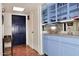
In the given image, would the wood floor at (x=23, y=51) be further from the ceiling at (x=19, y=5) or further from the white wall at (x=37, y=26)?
the ceiling at (x=19, y=5)

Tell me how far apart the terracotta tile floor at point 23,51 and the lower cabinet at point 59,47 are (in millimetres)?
246

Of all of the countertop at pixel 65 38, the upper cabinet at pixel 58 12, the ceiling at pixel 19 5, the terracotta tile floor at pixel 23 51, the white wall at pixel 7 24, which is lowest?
the terracotta tile floor at pixel 23 51

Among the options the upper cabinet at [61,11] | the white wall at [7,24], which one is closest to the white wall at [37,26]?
the upper cabinet at [61,11]

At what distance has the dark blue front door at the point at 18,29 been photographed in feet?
8.39

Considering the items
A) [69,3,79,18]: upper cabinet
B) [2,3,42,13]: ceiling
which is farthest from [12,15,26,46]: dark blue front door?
[69,3,79,18]: upper cabinet

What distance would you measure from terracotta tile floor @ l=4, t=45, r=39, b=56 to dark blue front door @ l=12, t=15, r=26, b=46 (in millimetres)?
101

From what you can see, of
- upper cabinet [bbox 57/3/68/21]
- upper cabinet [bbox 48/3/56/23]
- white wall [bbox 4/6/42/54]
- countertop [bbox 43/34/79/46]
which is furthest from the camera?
white wall [bbox 4/6/42/54]

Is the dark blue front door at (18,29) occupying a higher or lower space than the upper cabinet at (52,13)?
lower

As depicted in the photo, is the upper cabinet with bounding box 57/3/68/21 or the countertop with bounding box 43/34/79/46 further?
the upper cabinet with bounding box 57/3/68/21

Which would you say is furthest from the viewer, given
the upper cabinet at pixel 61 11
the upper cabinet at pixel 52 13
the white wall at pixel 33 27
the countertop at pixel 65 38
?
the white wall at pixel 33 27

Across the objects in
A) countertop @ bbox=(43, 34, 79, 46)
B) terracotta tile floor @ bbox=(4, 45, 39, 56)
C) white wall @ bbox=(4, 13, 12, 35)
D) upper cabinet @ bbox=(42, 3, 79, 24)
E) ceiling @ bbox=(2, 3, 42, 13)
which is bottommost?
terracotta tile floor @ bbox=(4, 45, 39, 56)

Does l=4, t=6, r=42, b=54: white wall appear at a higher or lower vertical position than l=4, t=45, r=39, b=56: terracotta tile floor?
higher

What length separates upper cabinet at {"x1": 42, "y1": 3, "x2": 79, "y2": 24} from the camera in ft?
7.07

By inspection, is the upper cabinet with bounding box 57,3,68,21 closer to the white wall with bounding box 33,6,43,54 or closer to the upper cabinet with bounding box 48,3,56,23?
the upper cabinet with bounding box 48,3,56,23
